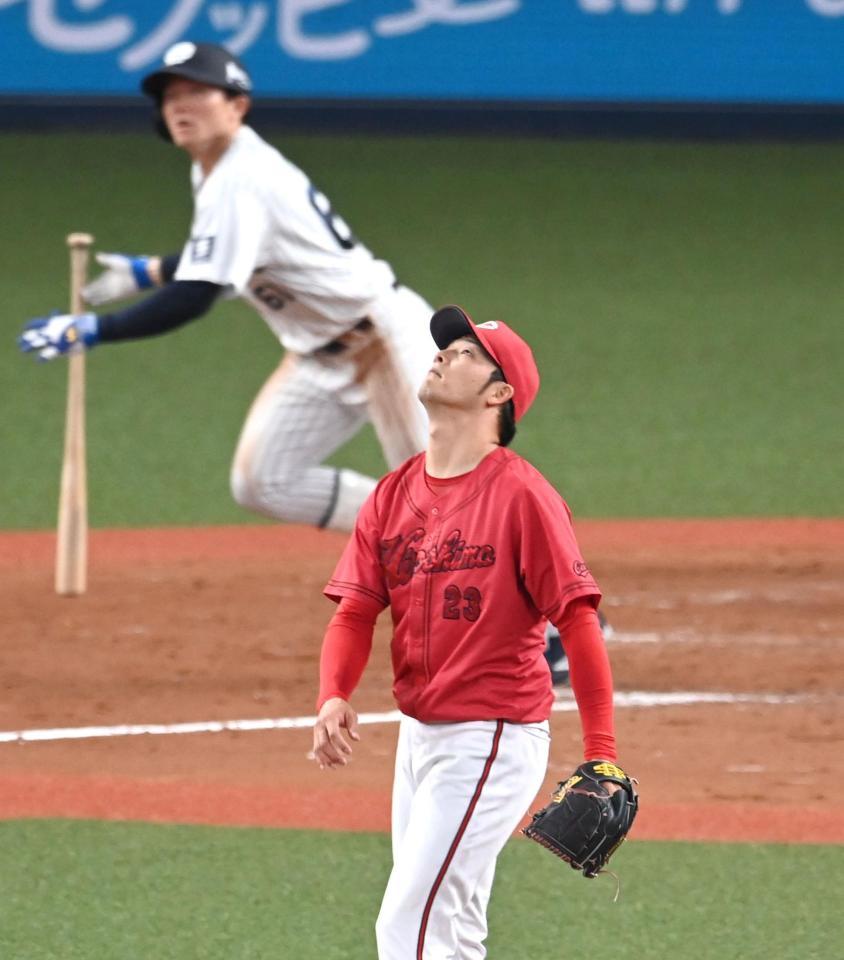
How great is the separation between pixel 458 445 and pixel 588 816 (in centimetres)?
74

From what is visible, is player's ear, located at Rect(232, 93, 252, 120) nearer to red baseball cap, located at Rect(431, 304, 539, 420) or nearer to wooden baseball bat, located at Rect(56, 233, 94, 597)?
Answer: wooden baseball bat, located at Rect(56, 233, 94, 597)

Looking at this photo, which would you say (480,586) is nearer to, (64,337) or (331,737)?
(331,737)

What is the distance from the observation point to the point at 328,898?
4.92 metres

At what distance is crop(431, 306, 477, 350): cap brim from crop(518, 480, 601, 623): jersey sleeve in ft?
1.15

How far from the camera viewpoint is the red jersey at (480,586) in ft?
11.6

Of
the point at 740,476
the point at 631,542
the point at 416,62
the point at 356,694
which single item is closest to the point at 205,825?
the point at 356,694

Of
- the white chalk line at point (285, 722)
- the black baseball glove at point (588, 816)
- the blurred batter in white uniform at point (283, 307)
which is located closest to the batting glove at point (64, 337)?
the blurred batter in white uniform at point (283, 307)

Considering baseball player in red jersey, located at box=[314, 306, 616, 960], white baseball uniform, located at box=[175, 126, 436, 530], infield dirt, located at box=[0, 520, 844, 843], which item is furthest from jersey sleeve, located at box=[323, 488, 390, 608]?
white baseball uniform, located at box=[175, 126, 436, 530]

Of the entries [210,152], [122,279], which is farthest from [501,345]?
[122,279]

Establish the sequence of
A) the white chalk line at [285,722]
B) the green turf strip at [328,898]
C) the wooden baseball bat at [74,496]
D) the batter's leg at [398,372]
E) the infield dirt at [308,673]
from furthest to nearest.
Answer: the wooden baseball bat at [74,496] < the batter's leg at [398,372] < the white chalk line at [285,722] < the infield dirt at [308,673] < the green turf strip at [328,898]

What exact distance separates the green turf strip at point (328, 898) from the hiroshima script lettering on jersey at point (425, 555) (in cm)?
131

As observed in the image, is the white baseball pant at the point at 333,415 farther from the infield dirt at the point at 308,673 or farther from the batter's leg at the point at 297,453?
the infield dirt at the point at 308,673

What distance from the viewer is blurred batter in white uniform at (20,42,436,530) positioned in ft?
21.1

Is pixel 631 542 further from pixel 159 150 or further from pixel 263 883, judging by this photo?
pixel 159 150
